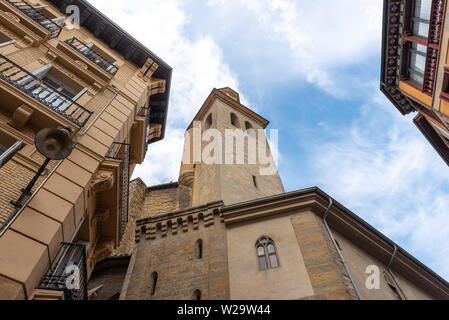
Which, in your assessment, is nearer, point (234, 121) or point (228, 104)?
point (234, 121)

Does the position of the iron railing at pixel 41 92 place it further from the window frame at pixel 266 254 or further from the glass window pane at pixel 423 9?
the glass window pane at pixel 423 9

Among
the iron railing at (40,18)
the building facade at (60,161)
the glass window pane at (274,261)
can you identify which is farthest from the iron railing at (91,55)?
the glass window pane at (274,261)

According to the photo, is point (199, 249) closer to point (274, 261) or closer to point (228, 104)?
point (274, 261)

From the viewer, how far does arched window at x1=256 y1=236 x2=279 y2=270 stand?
9.44m

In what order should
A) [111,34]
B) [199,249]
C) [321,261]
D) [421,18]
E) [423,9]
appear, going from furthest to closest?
1. [111,34]
2. [421,18]
3. [423,9]
4. [199,249]
5. [321,261]

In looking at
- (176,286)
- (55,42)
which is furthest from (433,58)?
(55,42)

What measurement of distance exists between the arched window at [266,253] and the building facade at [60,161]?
4.76 m

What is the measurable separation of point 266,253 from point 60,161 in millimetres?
6444

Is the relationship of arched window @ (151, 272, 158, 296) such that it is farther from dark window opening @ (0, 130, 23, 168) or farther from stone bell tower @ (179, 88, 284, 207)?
dark window opening @ (0, 130, 23, 168)

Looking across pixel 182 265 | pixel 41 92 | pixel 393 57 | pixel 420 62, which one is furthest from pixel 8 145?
pixel 393 57

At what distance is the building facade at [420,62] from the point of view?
524 inches

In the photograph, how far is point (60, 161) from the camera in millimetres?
7734

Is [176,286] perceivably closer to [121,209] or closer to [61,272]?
[121,209]

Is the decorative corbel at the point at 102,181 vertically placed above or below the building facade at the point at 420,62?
below
